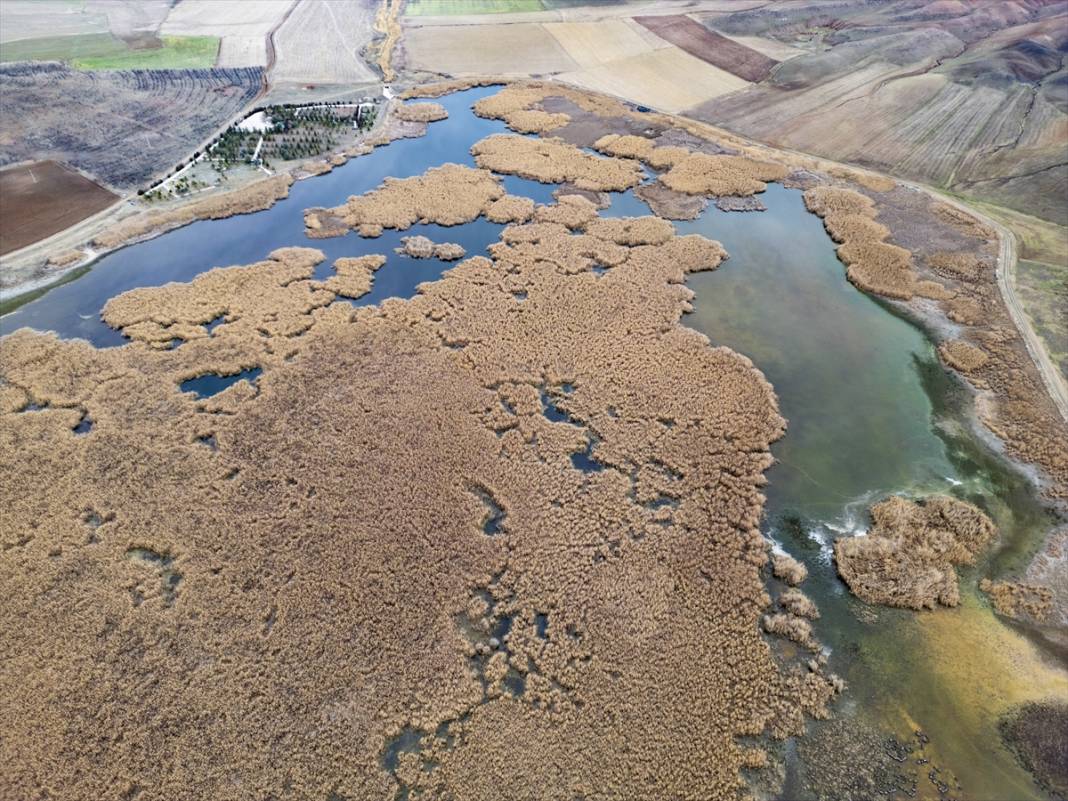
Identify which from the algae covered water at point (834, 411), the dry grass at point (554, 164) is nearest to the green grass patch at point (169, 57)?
the algae covered water at point (834, 411)

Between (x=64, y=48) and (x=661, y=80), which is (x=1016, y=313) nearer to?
(x=661, y=80)

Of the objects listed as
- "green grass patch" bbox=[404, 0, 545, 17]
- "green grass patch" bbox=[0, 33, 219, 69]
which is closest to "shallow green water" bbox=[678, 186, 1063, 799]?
"green grass patch" bbox=[404, 0, 545, 17]

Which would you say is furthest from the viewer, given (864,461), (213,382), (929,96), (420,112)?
(420,112)

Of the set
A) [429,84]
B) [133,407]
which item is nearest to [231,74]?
[429,84]

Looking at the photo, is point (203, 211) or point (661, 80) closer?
point (203, 211)

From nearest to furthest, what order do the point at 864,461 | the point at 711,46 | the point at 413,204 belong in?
the point at 864,461
the point at 413,204
the point at 711,46

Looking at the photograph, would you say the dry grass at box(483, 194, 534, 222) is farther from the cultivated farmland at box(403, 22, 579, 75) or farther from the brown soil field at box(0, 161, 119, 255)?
the cultivated farmland at box(403, 22, 579, 75)

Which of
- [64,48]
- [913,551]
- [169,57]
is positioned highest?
[64,48]

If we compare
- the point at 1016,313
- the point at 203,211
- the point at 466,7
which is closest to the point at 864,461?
the point at 1016,313
